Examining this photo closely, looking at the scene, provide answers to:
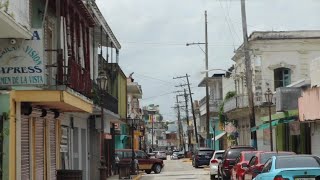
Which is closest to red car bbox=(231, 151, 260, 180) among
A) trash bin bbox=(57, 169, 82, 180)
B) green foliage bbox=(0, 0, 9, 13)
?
trash bin bbox=(57, 169, 82, 180)

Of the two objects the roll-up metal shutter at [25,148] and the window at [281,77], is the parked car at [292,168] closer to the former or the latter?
the roll-up metal shutter at [25,148]

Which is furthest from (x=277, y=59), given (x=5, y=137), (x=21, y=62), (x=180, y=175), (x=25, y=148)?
(x=5, y=137)

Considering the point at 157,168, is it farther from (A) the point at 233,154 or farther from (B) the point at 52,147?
(B) the point at 52,147

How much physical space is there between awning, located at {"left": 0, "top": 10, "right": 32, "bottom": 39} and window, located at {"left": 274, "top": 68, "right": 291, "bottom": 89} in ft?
119

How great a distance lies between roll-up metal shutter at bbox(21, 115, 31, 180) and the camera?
51.2 ft

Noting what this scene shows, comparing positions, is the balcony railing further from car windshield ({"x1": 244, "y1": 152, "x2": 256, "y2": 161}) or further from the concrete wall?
the concrete wall

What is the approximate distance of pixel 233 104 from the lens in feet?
170

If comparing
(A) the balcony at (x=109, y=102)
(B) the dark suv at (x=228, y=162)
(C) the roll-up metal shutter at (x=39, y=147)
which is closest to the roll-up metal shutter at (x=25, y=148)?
(C) the roll-up metal shutter at (x=39, y=147)

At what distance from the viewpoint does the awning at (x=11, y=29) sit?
1224 cm

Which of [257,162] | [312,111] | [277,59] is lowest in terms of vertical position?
[257,162]

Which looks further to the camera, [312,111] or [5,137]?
[312,111]

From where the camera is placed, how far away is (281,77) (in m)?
48.6

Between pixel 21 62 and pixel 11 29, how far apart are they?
4.48ft

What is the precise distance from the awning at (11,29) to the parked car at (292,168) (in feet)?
21.9
